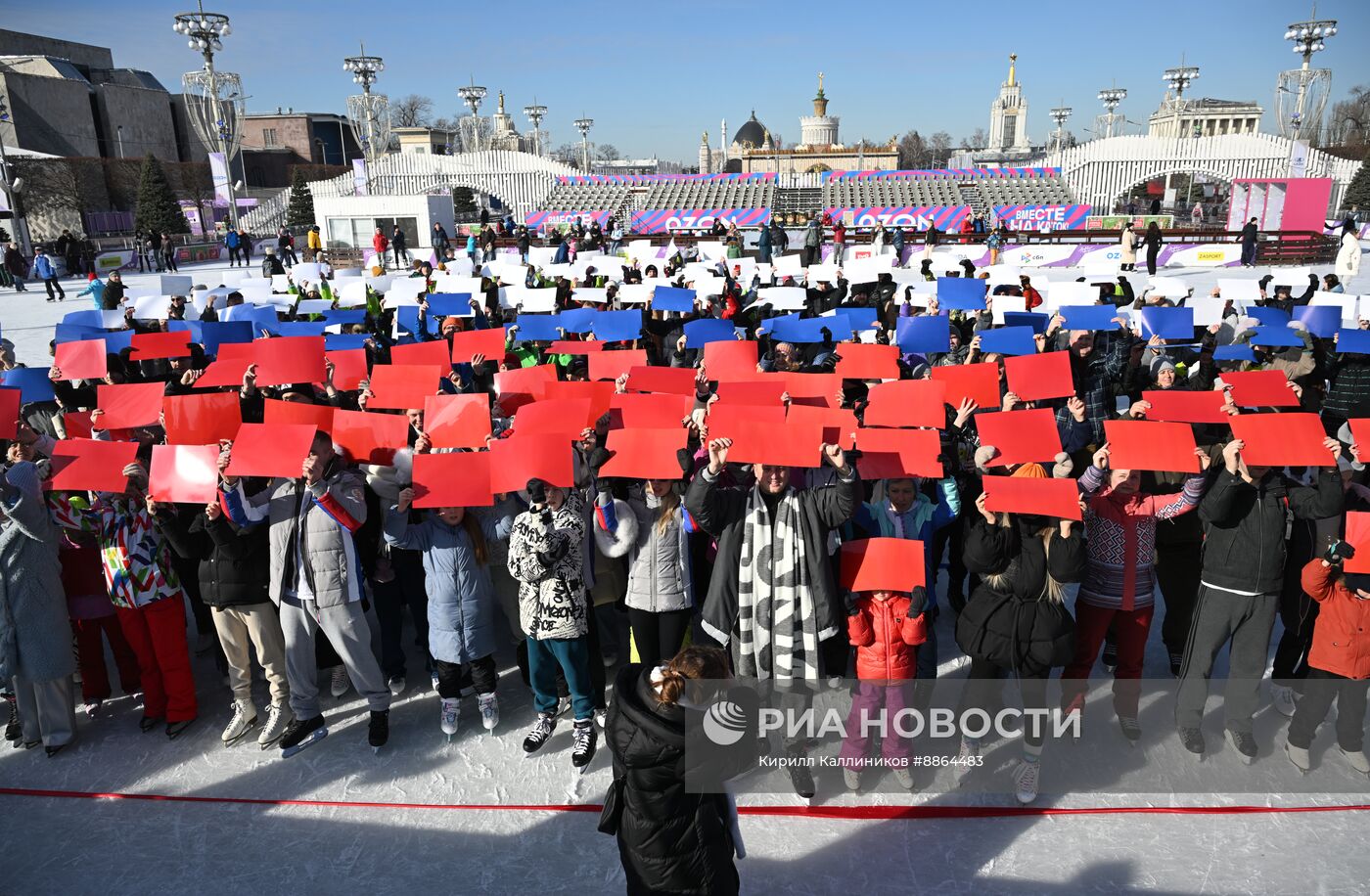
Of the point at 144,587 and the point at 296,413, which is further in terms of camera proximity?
the point at 296,413

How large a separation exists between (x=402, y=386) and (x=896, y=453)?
3.40 meters

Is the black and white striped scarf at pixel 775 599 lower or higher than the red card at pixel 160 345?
lower

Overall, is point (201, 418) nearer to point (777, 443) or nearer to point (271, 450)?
point (271, 450)

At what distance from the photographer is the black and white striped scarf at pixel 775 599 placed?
12.0 feet

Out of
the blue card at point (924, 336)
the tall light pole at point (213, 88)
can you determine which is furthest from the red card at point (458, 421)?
the tall light pole at point (213, 88)

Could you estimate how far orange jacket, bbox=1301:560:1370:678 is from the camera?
11.9 ft

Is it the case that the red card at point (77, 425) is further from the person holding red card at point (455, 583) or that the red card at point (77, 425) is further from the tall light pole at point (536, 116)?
the tall light pole at point (536, 116)

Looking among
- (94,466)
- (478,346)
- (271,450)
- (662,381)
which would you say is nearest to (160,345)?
(478,346)

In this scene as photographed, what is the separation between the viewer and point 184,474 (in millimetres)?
3967

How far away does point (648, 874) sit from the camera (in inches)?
103

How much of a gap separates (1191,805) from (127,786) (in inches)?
199

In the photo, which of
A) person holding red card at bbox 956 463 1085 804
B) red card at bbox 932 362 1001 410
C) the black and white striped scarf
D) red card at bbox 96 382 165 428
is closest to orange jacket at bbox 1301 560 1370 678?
person holding red card at bbox 956 463 1085 804

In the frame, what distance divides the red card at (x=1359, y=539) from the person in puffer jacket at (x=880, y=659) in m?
1.81

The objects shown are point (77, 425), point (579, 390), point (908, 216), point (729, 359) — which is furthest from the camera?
point (908, 216)
